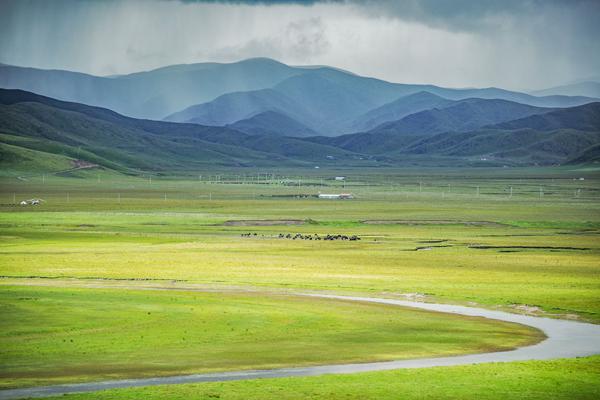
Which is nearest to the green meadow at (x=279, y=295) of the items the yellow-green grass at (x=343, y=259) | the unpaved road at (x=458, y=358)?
the yellow-green grass at (x=343, y=259)

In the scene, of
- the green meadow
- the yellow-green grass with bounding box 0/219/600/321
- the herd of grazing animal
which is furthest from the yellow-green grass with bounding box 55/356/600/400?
the herd of grazing animal

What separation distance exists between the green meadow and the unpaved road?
106 cm

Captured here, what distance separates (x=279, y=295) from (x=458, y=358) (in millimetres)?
19643

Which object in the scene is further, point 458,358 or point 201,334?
point 201,334

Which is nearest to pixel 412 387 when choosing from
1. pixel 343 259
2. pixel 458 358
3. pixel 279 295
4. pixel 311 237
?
pixel 458 358

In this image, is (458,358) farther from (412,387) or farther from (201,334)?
(201,334)

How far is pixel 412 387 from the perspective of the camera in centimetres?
3306

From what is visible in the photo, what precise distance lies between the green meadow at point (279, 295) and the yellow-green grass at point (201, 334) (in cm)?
10

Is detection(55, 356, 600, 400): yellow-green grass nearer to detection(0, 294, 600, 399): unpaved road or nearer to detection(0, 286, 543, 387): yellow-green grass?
detection(0, 294, 600, 399): unpaved road

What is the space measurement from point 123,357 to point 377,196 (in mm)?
154224

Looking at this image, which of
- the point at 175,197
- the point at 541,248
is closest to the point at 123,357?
the point at 541,248

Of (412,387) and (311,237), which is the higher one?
(311,237)

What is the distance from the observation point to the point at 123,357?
124 feet

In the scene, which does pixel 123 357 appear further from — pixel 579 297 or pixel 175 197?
pixel 175 197
